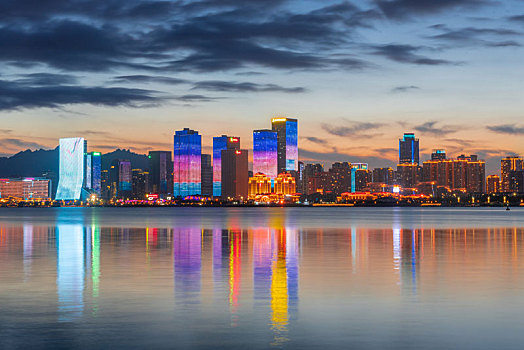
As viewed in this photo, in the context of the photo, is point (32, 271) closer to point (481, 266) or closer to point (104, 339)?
point (104, 339)

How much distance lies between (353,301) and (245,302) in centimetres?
384

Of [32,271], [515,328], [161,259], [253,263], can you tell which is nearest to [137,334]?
[515,328]

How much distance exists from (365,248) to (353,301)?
93.5 feet

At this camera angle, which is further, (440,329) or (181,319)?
(181,319)

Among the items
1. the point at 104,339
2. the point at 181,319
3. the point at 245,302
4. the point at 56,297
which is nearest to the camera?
the point at 104,339

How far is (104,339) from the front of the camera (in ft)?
58.1

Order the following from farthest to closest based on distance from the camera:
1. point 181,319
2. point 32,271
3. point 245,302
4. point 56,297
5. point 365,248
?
point 365,248 < point 32,271 < point 56,297 < point 245,302 < point 181,319

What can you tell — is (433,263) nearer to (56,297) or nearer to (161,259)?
(161,259)

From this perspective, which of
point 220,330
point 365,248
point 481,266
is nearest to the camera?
point 220,330

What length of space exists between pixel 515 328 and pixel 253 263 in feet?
70.3

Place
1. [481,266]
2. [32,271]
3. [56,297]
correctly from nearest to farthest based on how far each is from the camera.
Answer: [56,297], [32,271], [481,266]

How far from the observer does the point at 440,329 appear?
1917cm

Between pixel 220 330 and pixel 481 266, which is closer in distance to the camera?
pixel 220 330

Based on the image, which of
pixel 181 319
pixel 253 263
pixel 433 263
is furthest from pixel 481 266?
pixel 181 319
